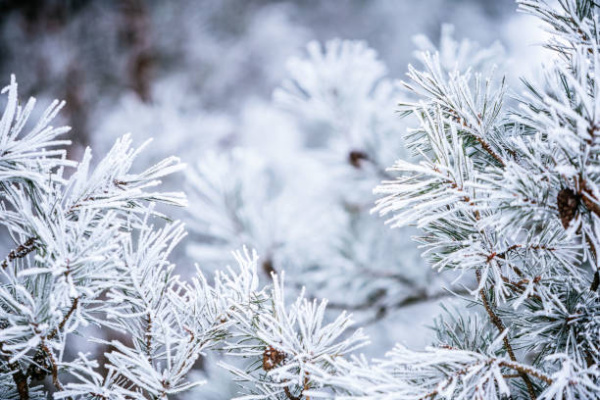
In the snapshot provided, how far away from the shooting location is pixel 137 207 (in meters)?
0.34

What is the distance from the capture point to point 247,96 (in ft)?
7.99

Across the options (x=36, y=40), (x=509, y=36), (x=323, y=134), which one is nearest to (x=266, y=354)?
(x=509, y=36)

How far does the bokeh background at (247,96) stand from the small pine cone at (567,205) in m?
0.17

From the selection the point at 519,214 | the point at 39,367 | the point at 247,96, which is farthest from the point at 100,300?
the point at 247,96

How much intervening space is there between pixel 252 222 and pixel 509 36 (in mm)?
1084

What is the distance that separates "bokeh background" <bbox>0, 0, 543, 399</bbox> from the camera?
77 cm

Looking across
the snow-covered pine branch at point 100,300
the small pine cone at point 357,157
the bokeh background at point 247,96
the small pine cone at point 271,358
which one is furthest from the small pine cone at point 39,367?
the small pine cone at point 357,157

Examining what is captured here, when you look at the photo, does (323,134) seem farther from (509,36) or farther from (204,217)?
(204,217)

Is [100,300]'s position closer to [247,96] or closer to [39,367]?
[39,367]

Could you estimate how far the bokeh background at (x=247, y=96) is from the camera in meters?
0.77

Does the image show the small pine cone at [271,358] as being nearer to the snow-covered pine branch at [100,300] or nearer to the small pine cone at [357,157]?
the snow-covered pine branch at [100,300]

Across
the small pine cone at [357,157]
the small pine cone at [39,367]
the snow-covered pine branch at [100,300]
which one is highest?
the small pine cone at [357,157]

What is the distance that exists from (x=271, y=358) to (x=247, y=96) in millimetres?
2253

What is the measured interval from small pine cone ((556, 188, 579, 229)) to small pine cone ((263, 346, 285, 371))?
0.20 m
